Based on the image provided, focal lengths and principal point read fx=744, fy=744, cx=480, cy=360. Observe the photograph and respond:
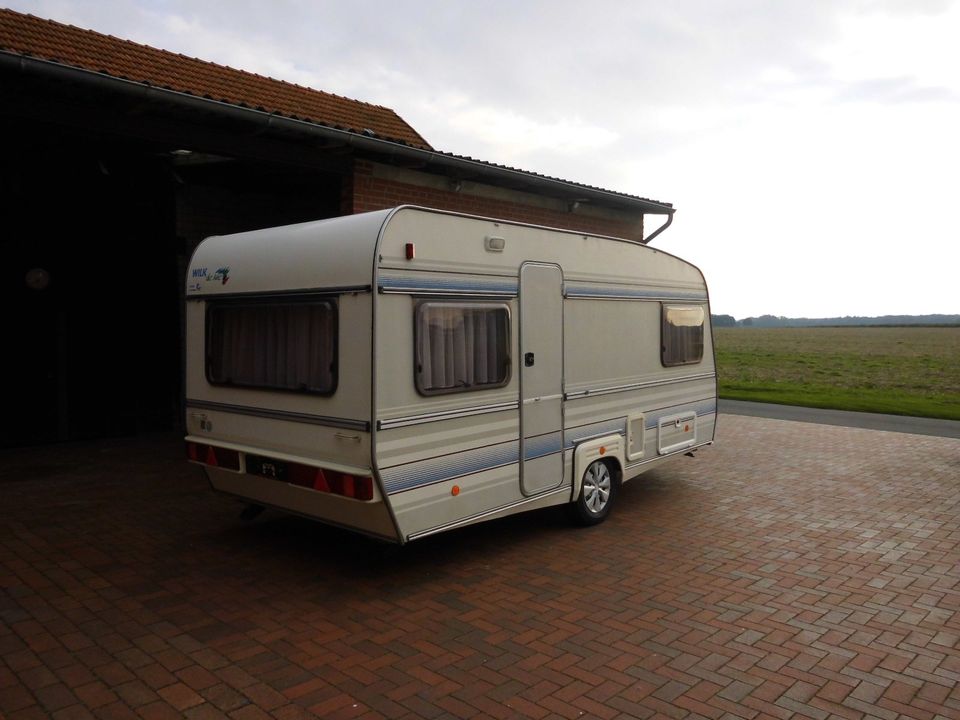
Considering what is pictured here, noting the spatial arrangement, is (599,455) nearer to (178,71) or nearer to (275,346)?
(275,346)

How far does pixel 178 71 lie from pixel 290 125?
439 cm

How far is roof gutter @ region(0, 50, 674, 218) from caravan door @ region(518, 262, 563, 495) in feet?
9.81

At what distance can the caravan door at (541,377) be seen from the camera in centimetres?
580

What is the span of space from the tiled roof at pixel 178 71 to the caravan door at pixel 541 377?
10.5ft

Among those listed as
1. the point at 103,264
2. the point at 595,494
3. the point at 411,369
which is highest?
the point at 103,264

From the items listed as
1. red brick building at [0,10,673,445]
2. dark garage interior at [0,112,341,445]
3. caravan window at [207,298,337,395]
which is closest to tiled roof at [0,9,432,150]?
red brick building at [0,10,673,445]

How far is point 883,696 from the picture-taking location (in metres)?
3.73

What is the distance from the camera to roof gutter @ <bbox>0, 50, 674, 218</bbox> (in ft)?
19.2

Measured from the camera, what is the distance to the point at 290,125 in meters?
7.30

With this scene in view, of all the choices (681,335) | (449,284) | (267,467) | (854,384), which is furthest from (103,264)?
(854,384)

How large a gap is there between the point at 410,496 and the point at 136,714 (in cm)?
195

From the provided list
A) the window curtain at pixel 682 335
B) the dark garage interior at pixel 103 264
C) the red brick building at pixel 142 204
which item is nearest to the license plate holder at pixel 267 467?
the red brick building at pixel 142 204

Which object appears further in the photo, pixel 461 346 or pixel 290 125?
pixel 290 125

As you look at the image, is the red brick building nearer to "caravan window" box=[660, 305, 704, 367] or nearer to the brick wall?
the brick wall
